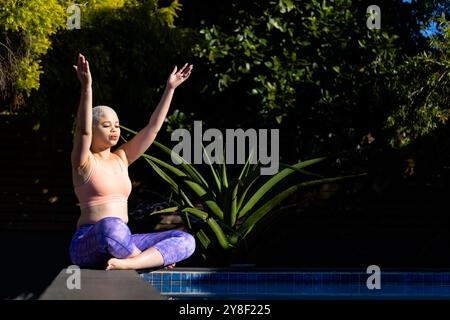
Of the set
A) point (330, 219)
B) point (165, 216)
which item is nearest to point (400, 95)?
point (330, 219)

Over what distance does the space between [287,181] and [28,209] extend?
4.08 m

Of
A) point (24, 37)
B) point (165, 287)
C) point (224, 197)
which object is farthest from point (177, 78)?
point (24, 37)

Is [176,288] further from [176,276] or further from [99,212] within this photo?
[99,212]

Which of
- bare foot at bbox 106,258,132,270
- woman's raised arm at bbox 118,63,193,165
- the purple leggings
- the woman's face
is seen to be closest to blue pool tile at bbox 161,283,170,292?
the purple leggings

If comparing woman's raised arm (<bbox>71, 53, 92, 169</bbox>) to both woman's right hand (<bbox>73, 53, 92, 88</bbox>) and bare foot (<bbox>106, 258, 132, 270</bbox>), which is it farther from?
bare foot (<bbox>106, 258, 132, 270</bbox>)

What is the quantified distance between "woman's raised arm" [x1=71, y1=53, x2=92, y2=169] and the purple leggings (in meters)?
0.42

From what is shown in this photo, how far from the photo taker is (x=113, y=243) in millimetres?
4645

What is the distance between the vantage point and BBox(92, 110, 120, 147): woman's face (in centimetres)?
492

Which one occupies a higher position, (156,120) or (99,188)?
(156,120)

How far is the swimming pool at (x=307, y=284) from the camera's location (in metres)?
7.48

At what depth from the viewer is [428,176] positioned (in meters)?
11.5

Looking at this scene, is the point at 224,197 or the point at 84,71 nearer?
the point at 84,71

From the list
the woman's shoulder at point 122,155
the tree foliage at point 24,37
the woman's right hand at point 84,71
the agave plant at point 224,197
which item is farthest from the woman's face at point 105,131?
the tree foliage at point 24,37

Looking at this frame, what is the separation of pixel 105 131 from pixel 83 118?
427 mm
